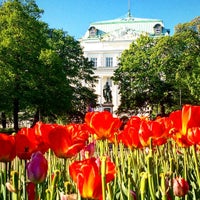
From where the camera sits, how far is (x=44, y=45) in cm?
2255

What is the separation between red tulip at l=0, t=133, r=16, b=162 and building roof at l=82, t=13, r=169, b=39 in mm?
56754

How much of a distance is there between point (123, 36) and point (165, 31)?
6.74m

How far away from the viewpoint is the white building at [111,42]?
185ft

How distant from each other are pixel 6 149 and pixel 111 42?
56.0 meters

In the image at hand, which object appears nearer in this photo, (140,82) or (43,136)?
(43,136)

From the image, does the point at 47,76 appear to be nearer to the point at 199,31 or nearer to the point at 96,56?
the point at 199,31

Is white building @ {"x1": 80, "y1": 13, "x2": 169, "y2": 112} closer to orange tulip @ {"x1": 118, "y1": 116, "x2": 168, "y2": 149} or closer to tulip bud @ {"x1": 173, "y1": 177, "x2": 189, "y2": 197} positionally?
orange tulip @ {"x1": 118, "y1": 116, "x2": 168, "y2": 149}

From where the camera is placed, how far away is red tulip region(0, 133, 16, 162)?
1.49m

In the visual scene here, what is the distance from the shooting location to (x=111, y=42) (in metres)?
56.9

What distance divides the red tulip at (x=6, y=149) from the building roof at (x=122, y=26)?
56754 millimetres

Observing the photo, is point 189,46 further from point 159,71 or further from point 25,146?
point 25,146

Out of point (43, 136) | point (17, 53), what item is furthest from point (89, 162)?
point (17, 53)

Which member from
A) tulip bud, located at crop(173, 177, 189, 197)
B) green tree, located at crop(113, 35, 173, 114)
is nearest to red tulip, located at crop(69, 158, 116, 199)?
tulip bud, located at crop(173, 177, 189, 197)

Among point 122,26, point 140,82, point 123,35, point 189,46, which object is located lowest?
point 140,82
